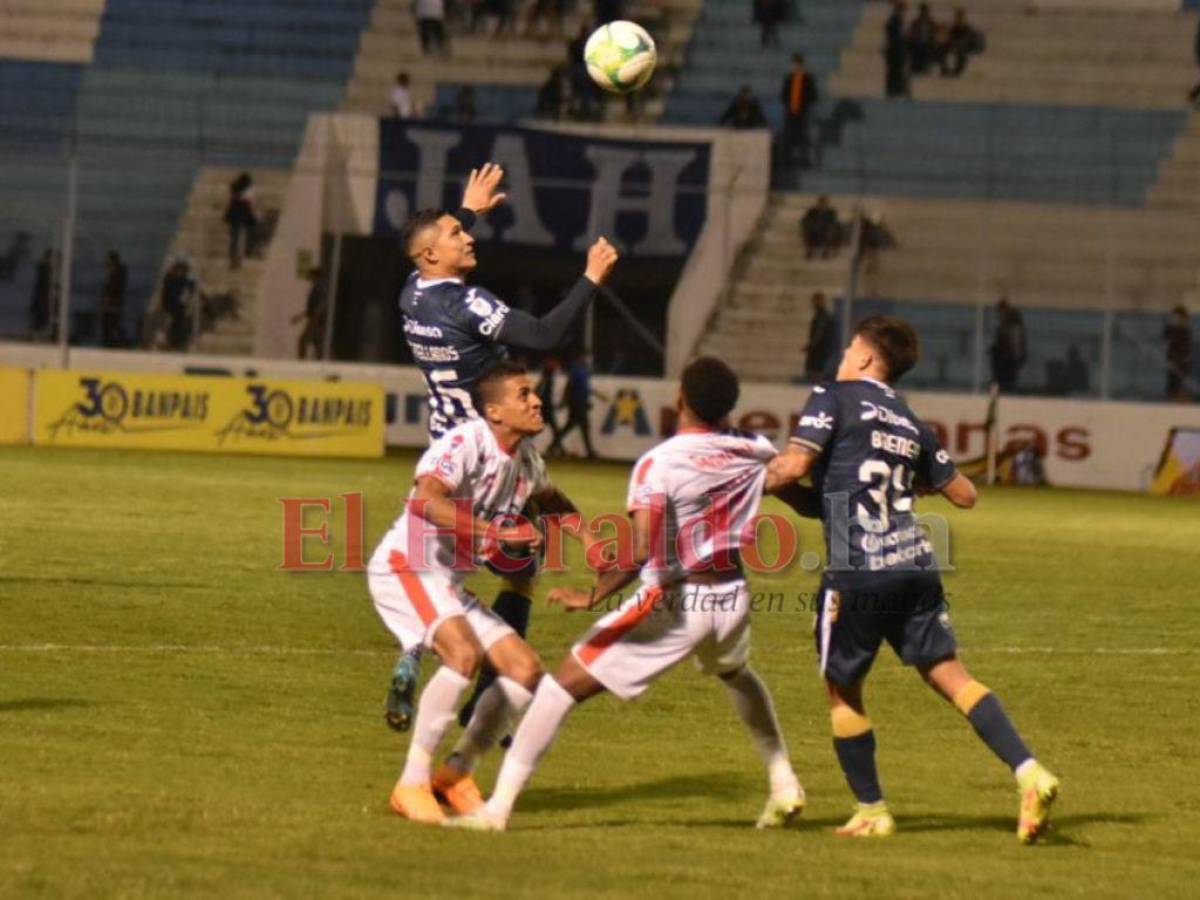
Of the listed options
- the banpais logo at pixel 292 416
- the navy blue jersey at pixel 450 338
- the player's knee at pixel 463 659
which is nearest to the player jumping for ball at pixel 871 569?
the player's knee at pixel 463 659

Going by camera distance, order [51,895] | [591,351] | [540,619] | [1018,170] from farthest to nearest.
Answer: [1018,170], [591,351], [540,619], [51,895]

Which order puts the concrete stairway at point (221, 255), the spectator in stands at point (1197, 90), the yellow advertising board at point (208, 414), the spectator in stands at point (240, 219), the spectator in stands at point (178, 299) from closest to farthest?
the yellow advertising board at point (208, 414) < the spectator in stands at point (178, 299) < the concrete stairway at point (221, 255) < the spectator in stands at point (240, 219) < the spectator in stands at point (1197, 90)

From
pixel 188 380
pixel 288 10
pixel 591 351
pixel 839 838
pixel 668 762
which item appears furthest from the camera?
pixel 288 10

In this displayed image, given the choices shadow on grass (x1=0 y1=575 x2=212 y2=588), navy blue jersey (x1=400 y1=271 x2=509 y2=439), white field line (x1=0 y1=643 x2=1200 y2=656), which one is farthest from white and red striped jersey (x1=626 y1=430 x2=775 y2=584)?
shadow on grass (x1=0 y1=575 x2=212 y2=588)

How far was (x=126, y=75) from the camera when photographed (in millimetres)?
44938

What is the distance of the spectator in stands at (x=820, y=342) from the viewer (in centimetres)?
3616

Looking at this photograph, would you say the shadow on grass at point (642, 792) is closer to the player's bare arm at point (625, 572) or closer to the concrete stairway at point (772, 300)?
the player's bare arm at point (625, 572)

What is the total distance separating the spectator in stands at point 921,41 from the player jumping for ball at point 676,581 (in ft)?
115

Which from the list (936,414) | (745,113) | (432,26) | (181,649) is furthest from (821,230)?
(181,649)

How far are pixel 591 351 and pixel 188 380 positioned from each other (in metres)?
6.21

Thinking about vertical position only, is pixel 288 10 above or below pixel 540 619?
above

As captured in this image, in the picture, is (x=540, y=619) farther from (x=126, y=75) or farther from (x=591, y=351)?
(x=126, y=75)

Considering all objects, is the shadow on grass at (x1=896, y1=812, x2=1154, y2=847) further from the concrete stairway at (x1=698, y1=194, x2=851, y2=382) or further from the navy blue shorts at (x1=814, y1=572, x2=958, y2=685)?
the concrete stairway at (x1=698, y1=194, x2=851, y2=382)

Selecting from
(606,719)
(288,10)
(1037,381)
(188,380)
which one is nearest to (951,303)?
(1037,381)
